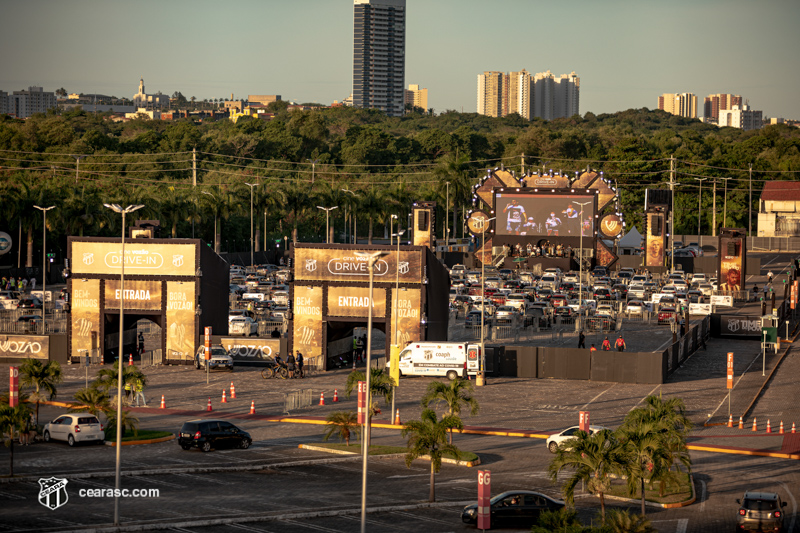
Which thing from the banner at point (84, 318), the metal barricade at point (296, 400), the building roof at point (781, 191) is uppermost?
the building roof at point (781, 191)

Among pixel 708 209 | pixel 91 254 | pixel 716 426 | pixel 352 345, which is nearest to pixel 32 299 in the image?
pixel 91 254

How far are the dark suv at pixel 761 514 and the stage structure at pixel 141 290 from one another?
113ft

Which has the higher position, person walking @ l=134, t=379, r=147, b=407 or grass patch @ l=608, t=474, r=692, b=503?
person walking @ l=134, t=379, r=147, b=407

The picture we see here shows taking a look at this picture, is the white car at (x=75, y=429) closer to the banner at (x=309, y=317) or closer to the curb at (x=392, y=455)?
the curb at (x=392, y=455)

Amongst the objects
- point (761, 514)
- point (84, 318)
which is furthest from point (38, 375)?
point (761, 514)

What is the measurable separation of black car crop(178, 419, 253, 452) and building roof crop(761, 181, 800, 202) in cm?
13854

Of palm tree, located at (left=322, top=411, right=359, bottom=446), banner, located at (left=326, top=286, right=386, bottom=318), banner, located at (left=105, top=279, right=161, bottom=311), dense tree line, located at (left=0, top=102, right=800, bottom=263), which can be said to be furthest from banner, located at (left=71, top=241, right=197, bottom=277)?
dense tree line, located at (left=0, top=102, right=800, bottom=263)

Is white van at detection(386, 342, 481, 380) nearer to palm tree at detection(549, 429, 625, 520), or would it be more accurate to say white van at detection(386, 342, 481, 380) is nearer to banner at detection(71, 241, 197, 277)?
banner at detection(71, 241, 197, 277)

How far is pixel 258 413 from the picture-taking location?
4422cm

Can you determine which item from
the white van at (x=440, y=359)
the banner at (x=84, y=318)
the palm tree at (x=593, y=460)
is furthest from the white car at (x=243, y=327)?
the palm tree at (x=593, y=460)

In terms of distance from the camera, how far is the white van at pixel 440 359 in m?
51.7

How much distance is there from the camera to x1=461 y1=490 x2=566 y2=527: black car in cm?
2819

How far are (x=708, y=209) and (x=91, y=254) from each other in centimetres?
13091

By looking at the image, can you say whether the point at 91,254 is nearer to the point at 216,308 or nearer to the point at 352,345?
the point at 216,308
